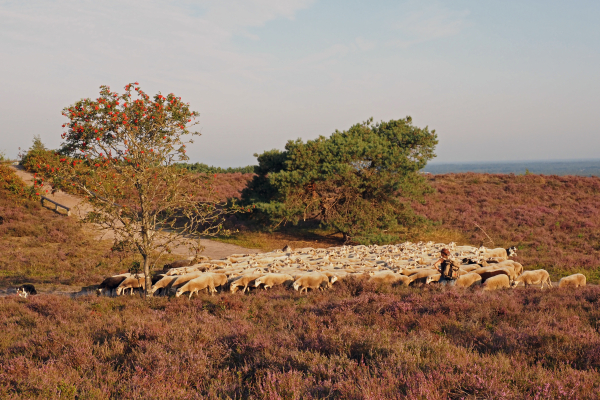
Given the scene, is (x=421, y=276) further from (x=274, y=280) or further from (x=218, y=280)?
(x=218, y=280)

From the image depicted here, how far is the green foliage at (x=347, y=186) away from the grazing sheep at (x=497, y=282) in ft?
34.7

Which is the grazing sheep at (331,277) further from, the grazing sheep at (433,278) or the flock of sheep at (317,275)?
the grazing sheep at (433,278)

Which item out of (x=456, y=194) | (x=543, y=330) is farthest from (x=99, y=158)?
(x=456, y=194)

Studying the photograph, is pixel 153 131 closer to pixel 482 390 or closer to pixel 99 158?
pixel 99 158

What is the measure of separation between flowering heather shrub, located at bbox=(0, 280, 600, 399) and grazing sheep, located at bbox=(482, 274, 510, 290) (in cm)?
169

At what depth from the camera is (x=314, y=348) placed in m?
6.32

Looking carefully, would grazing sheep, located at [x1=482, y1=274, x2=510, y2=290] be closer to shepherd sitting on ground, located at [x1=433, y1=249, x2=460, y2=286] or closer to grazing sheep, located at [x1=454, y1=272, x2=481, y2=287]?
grazing sheep, located at [x1=454, y1=272, x2=481, y2=287]

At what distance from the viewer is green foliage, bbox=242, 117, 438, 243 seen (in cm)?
2372

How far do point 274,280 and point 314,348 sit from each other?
705 cm

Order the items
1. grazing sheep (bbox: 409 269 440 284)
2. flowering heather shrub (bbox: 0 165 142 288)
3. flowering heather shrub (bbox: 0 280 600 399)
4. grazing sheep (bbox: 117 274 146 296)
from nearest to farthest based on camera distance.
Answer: flowering heather shrub (bbox: 0 280 600 399), grazing sheep (bbox: 409 269 440 284), grazing sheep (bbox: 117 274 146 296), flowering heather shrub (bbox: 0 165 142 288)

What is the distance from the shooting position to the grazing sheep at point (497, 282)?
1211cm

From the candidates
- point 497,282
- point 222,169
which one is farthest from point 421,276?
point 222,169

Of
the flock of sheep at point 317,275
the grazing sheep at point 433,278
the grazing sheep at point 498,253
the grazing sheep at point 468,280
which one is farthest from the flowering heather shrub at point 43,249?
the grazing sheep at point 498,253

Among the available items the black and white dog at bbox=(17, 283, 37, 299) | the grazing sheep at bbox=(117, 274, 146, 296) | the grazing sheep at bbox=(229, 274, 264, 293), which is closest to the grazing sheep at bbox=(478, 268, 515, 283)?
the grazing sheep at bbox=(229, 274, 264, 293)
